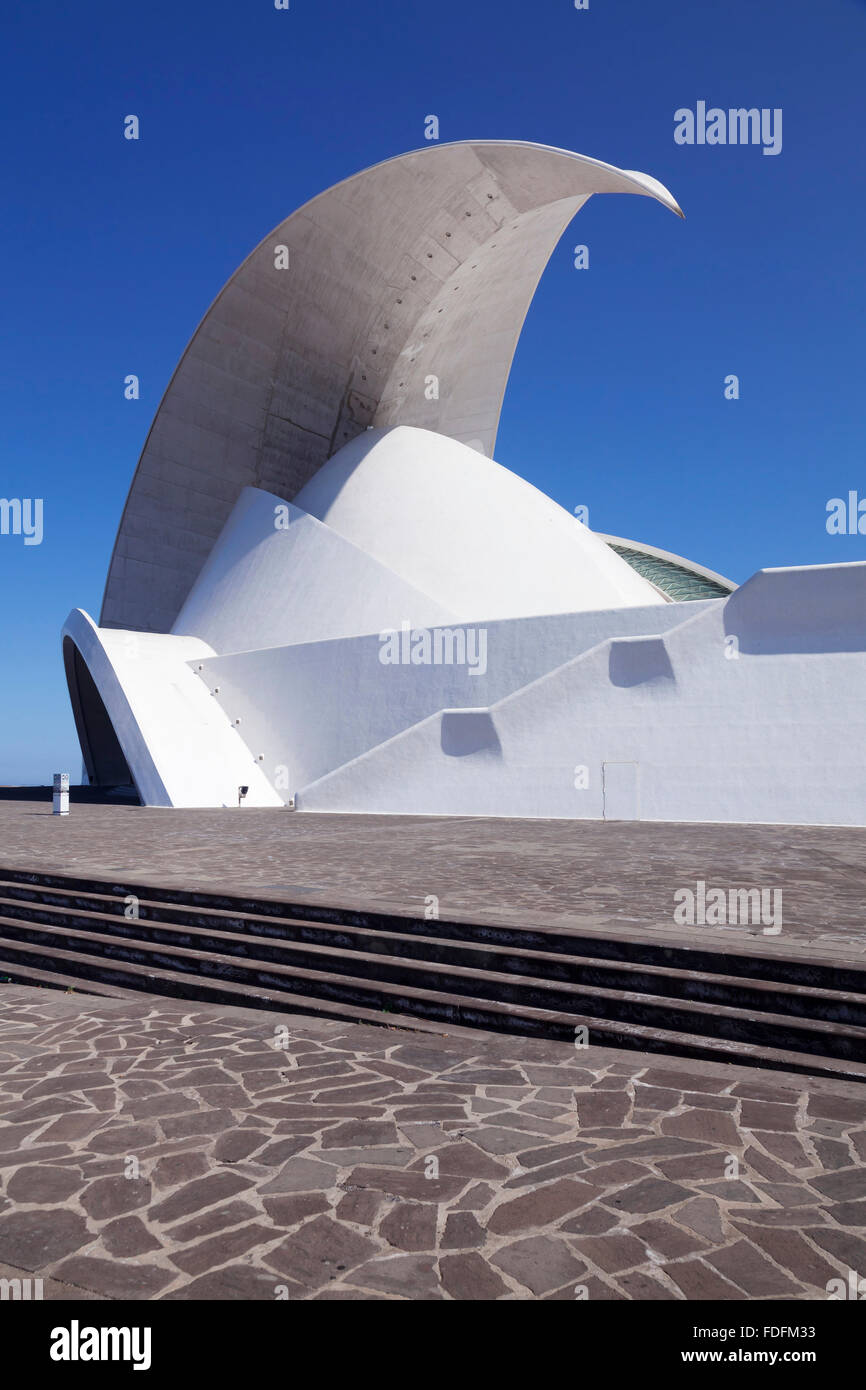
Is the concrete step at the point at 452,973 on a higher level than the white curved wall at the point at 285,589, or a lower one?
lower

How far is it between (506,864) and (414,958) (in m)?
2.72

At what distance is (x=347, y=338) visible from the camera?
69.8ft

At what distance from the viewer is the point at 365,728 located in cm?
1627

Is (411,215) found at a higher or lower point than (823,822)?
higher

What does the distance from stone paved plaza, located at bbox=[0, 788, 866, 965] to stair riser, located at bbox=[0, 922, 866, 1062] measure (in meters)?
0.42

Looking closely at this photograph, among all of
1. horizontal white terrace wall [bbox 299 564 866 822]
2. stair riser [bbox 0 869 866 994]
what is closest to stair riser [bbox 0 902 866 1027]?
stair riser [bbox 0 869 866 994]

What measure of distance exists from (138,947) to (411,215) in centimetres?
1741

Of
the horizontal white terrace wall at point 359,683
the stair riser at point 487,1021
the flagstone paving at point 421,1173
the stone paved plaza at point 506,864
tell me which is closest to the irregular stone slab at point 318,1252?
the flagstone paving at point 421,1173

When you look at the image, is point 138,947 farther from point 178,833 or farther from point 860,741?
point 860,741

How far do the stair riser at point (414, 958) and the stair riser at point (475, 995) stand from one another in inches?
1.9

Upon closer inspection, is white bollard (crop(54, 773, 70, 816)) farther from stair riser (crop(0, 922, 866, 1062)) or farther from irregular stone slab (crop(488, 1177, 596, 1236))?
irregular stone slab (crop(488, 1177, 596, 1236))

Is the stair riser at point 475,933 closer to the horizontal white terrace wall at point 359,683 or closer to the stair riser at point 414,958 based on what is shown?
the stair riser at point 414,958

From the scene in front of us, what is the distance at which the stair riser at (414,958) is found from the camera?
154 inches
